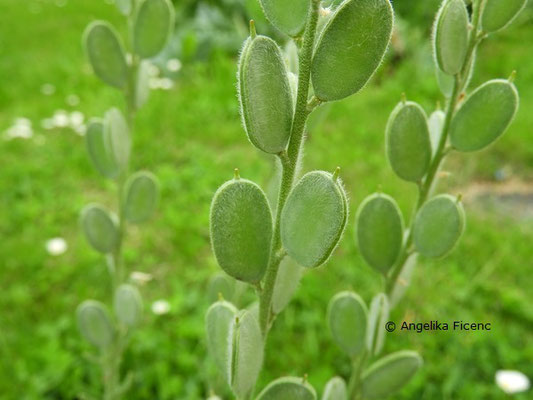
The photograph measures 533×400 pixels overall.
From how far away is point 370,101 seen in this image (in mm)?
2479

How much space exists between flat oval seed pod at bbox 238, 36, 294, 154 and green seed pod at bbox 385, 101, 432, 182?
174 millimetres

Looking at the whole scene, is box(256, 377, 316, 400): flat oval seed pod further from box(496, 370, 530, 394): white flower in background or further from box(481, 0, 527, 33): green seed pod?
box(496, 370, 530, 394): white flower in background

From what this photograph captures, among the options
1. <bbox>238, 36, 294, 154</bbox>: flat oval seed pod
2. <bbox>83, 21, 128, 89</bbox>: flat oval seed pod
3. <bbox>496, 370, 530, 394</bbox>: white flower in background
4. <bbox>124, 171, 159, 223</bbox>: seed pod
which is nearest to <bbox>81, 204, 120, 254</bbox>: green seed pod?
<bbox>124, 171, 159, 223</bbox>: seed pod

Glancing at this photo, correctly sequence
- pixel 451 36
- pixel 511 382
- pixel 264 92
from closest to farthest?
pixel 264 92 < pixel 451 36 < pixel 511 382

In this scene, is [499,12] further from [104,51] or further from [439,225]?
[104,51]

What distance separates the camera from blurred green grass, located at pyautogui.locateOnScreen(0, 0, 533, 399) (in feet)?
3.67

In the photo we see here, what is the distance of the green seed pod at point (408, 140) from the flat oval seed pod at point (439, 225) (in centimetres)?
3

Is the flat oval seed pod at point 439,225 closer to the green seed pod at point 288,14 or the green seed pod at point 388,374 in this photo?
the green seed pod at point 388,374

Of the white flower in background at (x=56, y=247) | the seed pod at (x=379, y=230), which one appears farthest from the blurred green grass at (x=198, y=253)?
the seed pod at (x=379, y=230)

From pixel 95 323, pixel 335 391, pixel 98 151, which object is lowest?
pixel 95 323

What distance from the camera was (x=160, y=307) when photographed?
1228 mm

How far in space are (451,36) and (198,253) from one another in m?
1.18

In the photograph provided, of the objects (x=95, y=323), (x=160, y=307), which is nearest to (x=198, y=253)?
(x=160, y=307)

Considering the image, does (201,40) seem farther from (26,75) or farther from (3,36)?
(3,36)
